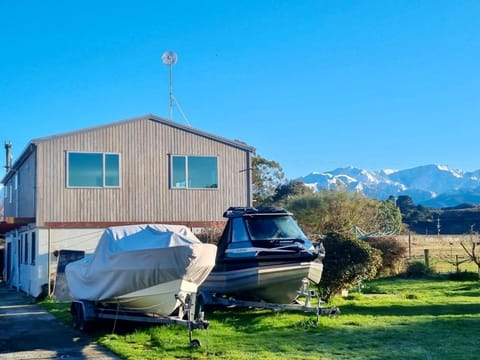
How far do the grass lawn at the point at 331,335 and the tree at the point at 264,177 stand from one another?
110 feet

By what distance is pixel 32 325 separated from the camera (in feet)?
44.1

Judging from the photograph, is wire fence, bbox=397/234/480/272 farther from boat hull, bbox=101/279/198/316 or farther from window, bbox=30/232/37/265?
boat hull, bbox=101/279/198/316

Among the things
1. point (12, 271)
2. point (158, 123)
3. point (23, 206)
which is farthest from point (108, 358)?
point (12, 271)

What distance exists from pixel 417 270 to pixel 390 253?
1217mm

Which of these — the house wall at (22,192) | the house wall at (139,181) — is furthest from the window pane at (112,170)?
the house wall at (22,192)

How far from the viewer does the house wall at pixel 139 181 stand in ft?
65.7

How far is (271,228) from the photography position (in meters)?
13.9

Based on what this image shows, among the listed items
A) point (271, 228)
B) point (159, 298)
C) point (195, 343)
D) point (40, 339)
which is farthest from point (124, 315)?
point (271, 228)

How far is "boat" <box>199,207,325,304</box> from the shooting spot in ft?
42.0

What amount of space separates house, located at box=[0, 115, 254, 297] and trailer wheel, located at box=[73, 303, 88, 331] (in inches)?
287

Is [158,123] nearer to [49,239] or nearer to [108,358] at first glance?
[49,239]

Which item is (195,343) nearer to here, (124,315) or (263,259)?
(124,315)

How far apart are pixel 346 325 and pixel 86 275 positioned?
522 centimetres

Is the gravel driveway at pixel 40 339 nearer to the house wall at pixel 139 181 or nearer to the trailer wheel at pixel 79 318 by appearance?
the trailer wheel at pixel 79 318
